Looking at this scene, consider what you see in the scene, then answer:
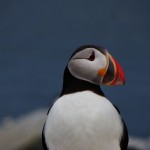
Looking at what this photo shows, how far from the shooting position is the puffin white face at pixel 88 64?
1716 millimetres

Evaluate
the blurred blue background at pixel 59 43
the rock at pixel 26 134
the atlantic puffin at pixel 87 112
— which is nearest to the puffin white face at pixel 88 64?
the atlantic puffin at pixel 87 112

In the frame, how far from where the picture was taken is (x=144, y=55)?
3.15 metres

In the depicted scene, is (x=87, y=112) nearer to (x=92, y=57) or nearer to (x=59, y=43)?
(x=92, y=57)

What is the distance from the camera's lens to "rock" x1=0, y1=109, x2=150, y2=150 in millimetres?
2887

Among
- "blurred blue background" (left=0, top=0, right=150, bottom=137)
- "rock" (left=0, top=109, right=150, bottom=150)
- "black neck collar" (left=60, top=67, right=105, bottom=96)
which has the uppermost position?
"black neck collar" (left=60, top=67, right=105, bottom=96)

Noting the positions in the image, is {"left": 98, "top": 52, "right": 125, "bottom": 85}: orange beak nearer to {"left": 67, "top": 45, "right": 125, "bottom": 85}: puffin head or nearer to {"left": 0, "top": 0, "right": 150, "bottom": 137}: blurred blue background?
{"left": 67, "top": 45, "right": 125, "bottom": 85}: puffin head

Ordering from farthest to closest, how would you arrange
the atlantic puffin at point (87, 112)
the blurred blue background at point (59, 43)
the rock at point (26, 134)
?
the blurred blue background at point (59, 43) < the rock at point (26, 134) < the atlantic puffin at point (87, 112)

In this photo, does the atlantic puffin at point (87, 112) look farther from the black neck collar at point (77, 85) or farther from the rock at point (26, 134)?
the rock at point (26, 134)

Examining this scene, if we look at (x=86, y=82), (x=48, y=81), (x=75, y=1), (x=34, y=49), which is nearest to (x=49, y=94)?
(x=48, y=81)

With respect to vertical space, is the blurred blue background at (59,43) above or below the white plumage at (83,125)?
below

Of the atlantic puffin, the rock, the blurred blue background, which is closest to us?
the atlantic puffin

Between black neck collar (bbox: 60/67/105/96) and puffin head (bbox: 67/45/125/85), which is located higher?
puffin head (bbox: 67/45/125/85)

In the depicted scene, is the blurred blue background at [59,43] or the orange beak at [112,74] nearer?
the orange beak at [112,74]

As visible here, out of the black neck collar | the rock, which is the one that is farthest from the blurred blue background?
the black neck collar
